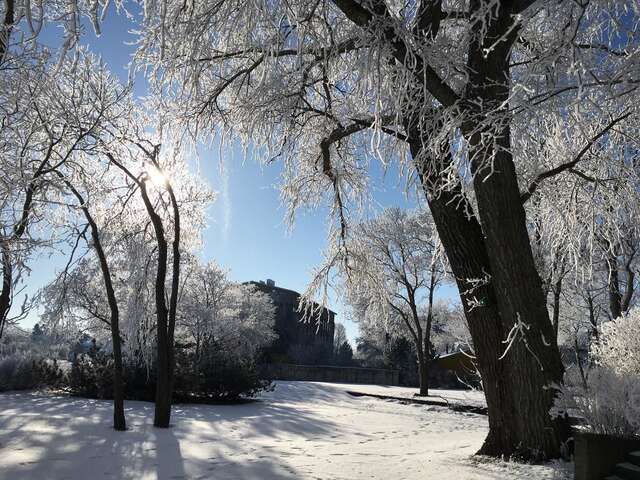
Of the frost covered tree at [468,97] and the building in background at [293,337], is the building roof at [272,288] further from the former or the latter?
the frost covered tree at [468,97]

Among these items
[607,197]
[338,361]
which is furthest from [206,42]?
[338,361]

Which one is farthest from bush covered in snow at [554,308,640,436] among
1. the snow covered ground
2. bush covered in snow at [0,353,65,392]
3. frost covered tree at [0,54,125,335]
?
bush covered in snow at [0,353,65,392]

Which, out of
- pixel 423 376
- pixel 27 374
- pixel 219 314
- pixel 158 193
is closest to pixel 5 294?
pixel 158 193

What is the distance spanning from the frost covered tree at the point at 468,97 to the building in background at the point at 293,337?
40.9 meters

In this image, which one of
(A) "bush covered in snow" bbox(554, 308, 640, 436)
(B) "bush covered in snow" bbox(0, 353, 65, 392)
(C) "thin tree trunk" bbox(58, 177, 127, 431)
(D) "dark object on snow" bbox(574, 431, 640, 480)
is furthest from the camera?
(B) "bush covered in snow" bbox(0, 353, 65, 392)

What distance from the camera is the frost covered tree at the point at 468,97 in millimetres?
3734

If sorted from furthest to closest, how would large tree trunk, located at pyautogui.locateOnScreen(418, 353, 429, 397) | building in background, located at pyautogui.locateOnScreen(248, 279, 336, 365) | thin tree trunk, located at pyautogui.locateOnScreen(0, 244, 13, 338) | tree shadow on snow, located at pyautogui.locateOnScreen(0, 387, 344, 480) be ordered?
building in background, located at pyautogui.locateOnScreen(248, 279, 336, 365) → large tree trunk, located at pyautogui.locateOnScreen(418, 353, 429, 397) → thin tree trunk, located at pyautogui.locateOnScreen(0, 244, 13, 338) → tree shadow on snow, located at pyautogui.locateOnScreen(0, 387, 344, 480)

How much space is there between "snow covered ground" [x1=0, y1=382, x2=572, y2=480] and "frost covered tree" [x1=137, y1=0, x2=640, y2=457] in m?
0.99

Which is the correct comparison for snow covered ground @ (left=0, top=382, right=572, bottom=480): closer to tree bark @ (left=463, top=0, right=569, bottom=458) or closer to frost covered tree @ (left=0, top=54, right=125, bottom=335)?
tree bark @ (left=463, top=0, right=569, bottom=458)

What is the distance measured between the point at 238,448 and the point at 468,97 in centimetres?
566

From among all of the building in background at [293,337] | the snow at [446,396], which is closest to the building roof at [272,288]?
the building in background at [293,337]

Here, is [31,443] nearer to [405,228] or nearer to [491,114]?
[491,114]

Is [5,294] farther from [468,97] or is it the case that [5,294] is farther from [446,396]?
[446,396]

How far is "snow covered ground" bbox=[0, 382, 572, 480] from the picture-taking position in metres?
5.18
